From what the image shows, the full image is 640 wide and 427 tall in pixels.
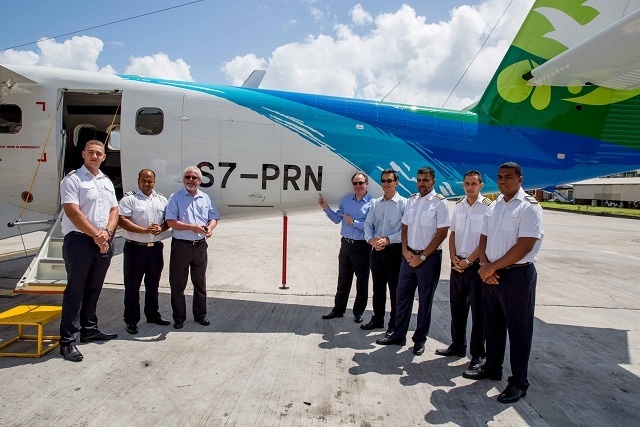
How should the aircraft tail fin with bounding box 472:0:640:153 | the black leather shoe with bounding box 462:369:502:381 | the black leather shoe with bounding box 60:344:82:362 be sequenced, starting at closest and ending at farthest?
the black leather shoe with bounding box 462:369:502:381
the black leather shoe with bounding box 60:344:82:362
the aircraft tail fin with bounding box 472:0:640:153

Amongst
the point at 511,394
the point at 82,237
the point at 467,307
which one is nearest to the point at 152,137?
the point at 82,237

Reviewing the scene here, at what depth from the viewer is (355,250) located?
5.77m

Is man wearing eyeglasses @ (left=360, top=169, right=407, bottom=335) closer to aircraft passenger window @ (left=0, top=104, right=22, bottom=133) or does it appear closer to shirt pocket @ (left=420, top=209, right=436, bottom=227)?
shirt pocket @ (left=420, top=209, right=436, bottom=227)

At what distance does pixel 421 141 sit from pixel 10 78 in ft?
20.7

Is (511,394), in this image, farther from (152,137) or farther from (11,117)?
(11,117)

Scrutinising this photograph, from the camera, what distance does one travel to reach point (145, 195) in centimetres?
542

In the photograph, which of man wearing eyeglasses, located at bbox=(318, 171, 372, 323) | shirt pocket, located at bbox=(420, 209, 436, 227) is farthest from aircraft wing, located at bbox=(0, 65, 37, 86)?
shirt pocket, located at bbox=(420, 209, 436, 227)

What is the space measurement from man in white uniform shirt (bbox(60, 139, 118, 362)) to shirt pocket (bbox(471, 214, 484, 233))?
407 cm

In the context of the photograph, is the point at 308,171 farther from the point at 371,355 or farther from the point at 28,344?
the point at 28,344

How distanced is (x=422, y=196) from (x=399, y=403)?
233cm

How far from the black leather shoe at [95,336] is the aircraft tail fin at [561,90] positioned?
20.5ft

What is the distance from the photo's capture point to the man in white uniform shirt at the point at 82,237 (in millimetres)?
4410

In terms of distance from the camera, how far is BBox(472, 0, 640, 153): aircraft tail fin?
6.25 metres

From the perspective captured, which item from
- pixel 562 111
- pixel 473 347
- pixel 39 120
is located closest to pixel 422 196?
pixel 473 347
